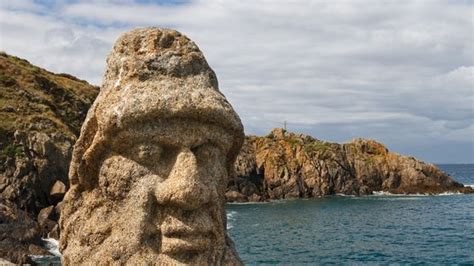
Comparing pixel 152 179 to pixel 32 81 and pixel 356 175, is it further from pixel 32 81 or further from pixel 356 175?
pixel 356 175

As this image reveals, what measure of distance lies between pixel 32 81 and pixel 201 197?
6102 centimetres

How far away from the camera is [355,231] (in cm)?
4872

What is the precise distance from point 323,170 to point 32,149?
52.4 metres

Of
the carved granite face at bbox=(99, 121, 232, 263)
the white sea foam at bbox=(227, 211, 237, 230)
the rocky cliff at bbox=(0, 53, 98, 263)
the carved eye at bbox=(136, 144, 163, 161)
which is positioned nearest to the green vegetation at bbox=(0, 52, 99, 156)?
the rocky cliff at bbox=(0, 53, 98, 263)

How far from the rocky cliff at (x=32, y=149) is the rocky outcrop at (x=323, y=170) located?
29.3m

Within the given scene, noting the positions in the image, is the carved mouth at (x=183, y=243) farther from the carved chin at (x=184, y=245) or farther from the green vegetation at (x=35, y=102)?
the green vegetation at (x=35, y=102)

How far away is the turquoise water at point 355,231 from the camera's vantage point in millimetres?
35438

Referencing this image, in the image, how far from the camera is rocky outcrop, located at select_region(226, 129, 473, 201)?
85875 millimetres

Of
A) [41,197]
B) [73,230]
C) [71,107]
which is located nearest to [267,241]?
[41,197]

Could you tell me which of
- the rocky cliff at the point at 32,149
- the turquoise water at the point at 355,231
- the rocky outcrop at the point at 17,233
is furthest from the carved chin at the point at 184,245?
the turquoise water at the point at 355,231

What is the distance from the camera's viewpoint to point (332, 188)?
9062cm

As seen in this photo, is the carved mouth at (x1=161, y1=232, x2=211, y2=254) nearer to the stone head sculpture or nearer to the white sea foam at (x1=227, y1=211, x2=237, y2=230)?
the stone head sculpture

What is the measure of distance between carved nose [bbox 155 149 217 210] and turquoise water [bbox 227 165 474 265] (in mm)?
26135

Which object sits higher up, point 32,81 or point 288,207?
point 32,81
